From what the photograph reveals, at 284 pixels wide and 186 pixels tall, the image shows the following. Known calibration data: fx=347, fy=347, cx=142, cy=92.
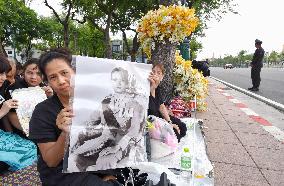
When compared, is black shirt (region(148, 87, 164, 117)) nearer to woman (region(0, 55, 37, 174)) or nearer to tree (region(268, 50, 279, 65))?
woman (region(0, 55, 37, 174))

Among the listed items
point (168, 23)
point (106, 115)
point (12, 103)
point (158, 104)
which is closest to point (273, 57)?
point (168, 23)

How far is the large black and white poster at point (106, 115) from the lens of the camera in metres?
1.95

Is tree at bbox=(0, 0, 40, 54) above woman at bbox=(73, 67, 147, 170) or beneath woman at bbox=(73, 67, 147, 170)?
above

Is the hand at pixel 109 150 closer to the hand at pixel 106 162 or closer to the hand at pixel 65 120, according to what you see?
the hand at pixel 106 162

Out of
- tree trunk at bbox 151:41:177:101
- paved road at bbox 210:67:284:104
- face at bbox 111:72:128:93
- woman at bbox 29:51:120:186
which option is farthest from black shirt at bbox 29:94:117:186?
paved road at bbox 210:67:284:104

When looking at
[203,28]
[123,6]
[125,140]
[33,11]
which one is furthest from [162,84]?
[33,11]

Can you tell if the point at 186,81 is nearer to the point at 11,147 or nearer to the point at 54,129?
the point at 11,147

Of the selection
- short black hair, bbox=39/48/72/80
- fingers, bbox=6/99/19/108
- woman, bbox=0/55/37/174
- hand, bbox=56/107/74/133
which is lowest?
woman, bbox=0/55/37/174

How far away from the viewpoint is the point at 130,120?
2.20 meters

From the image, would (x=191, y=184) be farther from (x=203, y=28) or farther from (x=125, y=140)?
(x=203, y=28)

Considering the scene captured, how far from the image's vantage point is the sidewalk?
379 cm

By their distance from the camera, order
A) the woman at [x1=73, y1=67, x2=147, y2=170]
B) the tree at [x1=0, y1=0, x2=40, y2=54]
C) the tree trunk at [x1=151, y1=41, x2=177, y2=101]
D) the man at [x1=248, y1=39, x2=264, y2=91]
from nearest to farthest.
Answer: the woman at [x1=73, y1=67, x2=147, y2=170]
the tree trunk at [x1=151, y1=41, x2=177, y2=101]
the man at [x1=248, y1=39, x2=264, y2=91]
the tree at [x1=0, y1=0, x2=40, y2=54]

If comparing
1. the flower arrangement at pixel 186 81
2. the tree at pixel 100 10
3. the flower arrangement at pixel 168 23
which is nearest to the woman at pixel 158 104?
the flower arrangement at pixel 168 23

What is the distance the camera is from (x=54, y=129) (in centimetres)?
214
